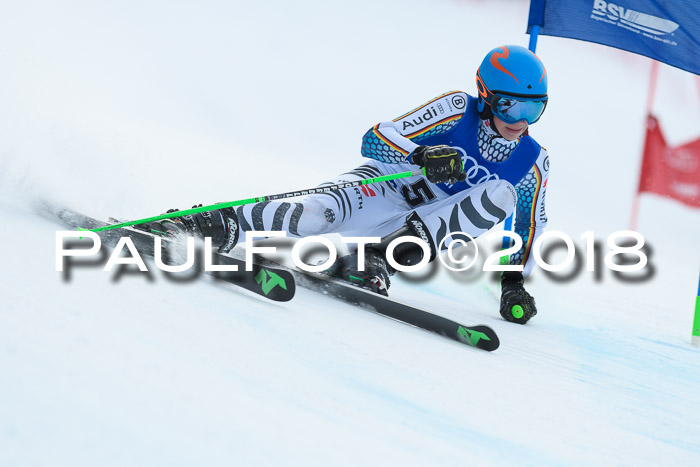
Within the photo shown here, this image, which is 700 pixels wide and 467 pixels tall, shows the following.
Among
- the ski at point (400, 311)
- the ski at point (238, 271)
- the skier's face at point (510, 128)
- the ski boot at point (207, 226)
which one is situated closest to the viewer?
the ski at point (238, 271)

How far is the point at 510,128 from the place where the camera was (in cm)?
308

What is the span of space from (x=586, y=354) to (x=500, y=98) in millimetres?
1172

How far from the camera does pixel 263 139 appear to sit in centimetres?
997

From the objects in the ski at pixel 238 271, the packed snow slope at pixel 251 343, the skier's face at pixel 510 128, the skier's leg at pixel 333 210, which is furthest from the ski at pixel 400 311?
the skier's face at pixel 510 128

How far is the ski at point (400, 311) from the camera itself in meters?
2.47

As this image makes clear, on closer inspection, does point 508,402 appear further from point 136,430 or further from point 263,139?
point 263,139

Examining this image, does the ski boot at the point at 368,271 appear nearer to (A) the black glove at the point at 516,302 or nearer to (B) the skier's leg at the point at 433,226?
(B) the skier's leg at the point at 433,226

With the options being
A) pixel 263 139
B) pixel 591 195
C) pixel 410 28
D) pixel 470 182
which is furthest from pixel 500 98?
pixel 410 28

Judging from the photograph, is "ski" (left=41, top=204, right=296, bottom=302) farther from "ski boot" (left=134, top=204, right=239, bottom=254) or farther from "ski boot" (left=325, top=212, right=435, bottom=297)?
"ski boot" (left=325, top=212, right=435, bottom=297)

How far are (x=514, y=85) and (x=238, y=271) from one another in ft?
4.82

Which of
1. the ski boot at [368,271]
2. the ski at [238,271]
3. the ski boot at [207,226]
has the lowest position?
the ski boot at [368,271]

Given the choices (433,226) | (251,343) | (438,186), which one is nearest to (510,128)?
(438,186)

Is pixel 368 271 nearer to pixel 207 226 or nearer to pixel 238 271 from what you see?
pixel 207 226

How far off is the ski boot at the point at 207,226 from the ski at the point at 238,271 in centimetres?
7
